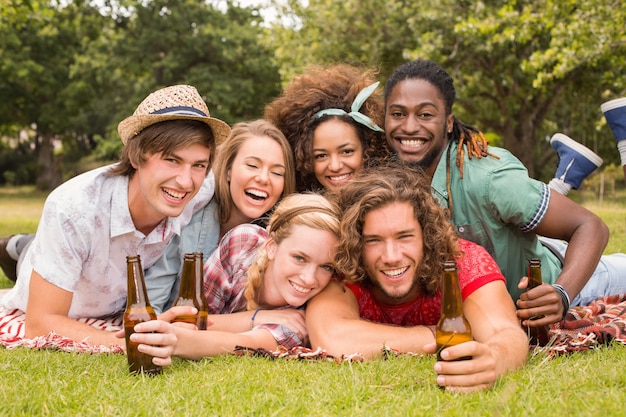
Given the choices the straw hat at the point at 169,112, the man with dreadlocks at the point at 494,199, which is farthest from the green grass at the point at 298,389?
the straw hat at the point at 169,112

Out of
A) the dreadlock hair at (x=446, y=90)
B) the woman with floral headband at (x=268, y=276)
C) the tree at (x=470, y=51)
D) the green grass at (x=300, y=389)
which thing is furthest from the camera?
the tree at (x=470, y=51)

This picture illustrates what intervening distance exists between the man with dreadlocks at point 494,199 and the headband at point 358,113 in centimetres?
23

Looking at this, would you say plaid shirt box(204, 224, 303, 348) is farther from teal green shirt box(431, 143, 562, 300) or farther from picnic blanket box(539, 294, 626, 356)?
picnic blanket box(539, 294, 626, 356)

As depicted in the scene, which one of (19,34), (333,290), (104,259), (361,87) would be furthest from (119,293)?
(19,34)

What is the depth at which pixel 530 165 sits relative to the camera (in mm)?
21453

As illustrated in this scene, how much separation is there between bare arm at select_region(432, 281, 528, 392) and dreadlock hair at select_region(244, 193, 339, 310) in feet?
Result: 3.37

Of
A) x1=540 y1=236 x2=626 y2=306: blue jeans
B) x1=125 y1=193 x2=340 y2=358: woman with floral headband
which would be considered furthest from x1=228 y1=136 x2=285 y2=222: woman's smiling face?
x1=540 y1=236 x2=626 y2=306: blue jeans

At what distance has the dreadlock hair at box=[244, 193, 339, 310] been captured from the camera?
14.2 ft

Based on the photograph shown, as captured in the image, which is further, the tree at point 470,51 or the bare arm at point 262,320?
the tree at point 470,51

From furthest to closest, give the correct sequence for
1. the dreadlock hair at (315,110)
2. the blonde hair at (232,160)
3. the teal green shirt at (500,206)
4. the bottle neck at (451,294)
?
the dreadlock hair at (315,110), the blonde hair at (232,160), the teal green shirt at (500,206), the bottle neck at (451,294)

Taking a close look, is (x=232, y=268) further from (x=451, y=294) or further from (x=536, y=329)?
(x=536, y=329)

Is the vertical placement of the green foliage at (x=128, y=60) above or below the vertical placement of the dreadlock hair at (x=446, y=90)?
above

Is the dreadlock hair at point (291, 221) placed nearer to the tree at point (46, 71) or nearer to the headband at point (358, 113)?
the headband at point (358, 113)

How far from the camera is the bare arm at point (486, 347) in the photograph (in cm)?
304
